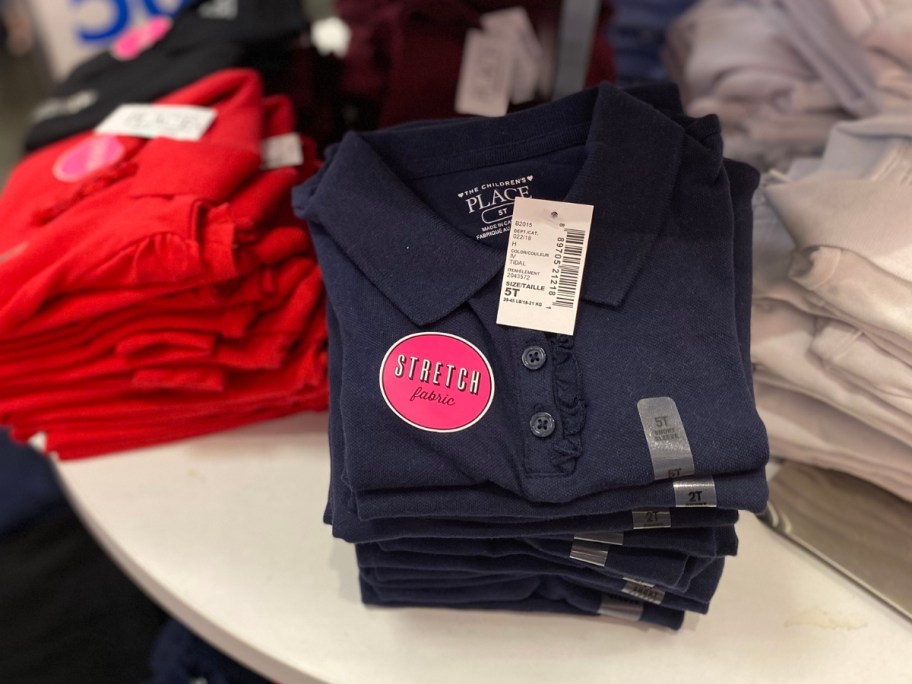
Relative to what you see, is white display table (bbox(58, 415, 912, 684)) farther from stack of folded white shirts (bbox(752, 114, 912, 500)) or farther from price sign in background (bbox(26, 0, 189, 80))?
price sign in background (bbox(26, 0, 189, 80))

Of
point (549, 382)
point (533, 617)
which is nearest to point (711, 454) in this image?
point (549, 382)

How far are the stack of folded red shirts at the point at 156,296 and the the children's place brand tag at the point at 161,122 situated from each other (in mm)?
13

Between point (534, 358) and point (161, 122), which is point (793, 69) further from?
point (161, 122)

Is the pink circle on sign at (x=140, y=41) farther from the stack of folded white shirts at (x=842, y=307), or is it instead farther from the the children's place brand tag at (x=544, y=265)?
the stack of folded white shirts at (x=842, y=307)

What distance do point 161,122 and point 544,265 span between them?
1.35ft

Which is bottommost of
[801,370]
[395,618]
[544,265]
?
[395,618]

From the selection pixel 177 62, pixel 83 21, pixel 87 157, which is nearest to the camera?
pixel 87 157

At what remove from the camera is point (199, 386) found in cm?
62

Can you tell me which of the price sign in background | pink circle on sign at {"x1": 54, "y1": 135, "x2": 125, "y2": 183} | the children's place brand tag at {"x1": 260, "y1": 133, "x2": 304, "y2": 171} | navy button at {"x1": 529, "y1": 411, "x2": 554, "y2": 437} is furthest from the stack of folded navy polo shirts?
the price sign in background

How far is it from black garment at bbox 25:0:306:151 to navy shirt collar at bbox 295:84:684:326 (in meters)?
0.30

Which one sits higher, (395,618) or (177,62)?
(177,62)

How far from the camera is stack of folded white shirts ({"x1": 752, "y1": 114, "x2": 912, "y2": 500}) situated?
55 centimetres

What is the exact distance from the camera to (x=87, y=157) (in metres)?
0.69

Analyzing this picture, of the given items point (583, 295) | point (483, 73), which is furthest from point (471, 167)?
point (483, 73)
